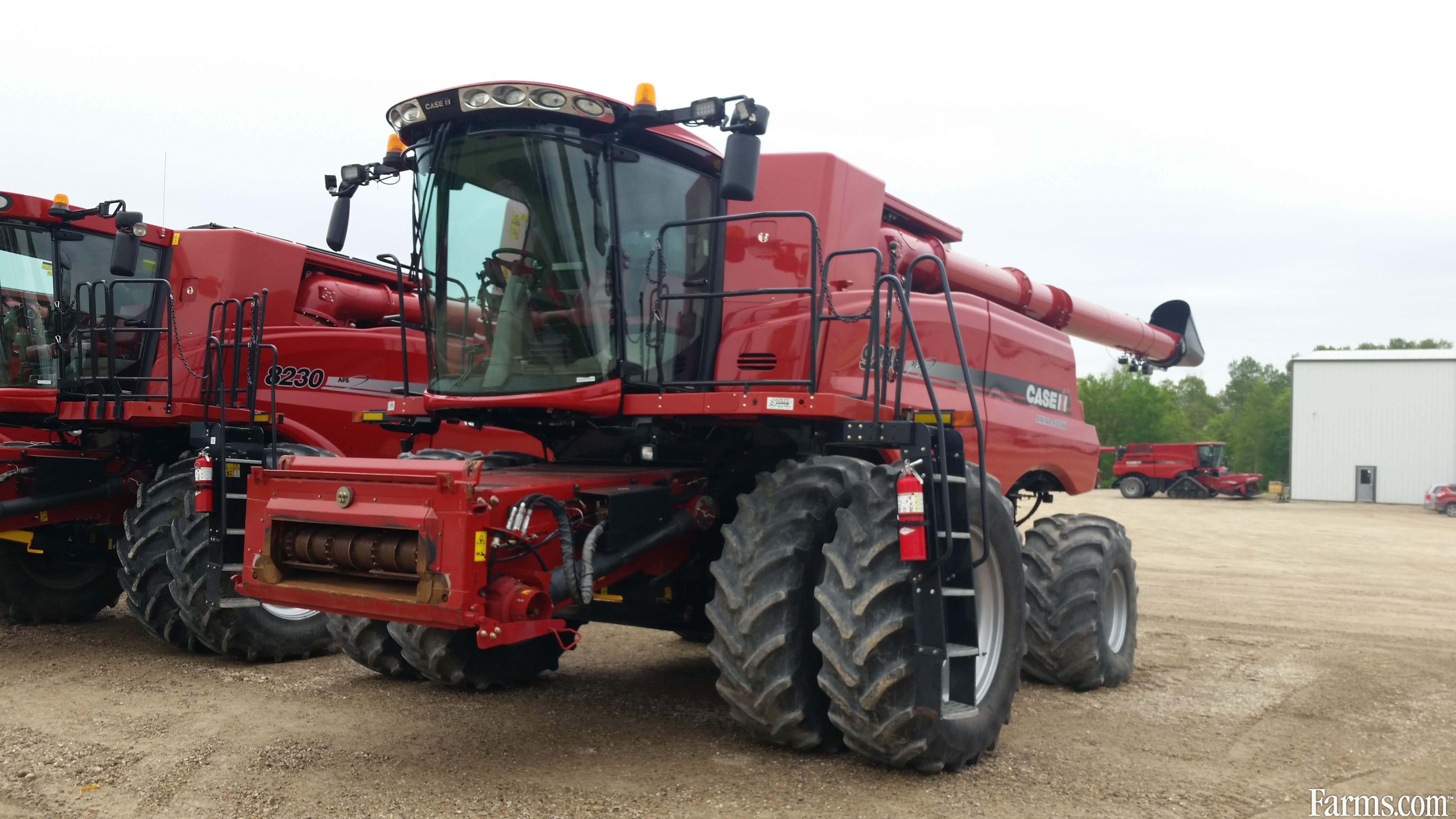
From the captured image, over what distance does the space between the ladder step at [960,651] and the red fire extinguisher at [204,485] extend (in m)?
4.35

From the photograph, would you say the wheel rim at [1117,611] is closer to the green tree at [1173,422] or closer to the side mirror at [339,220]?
the side mirror at [339,220]

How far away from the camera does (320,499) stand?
477 centimetres

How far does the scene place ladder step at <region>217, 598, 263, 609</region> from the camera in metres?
6.45

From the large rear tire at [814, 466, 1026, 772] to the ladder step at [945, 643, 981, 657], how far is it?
9cm

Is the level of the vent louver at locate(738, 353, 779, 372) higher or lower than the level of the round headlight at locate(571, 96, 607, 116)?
lower

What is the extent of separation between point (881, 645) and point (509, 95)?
3.03 metres

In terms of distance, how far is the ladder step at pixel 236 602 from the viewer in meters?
6.45

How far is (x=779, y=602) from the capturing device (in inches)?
187

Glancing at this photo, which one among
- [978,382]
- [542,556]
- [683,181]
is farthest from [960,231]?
[542,556]

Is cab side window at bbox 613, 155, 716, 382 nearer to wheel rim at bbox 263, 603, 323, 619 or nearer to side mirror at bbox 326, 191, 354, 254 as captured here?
side mirror at bbox 326, 191, 354, 254

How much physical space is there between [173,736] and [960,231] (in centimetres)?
602

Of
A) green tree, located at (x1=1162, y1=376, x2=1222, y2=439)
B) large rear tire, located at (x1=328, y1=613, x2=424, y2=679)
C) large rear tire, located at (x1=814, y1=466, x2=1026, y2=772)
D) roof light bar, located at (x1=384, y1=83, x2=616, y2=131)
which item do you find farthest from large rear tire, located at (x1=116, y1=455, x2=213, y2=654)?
green tree, located at (x1=1162, y1=376, x2=1222, y2=439)

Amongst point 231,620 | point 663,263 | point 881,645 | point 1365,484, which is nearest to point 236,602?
point 231,620

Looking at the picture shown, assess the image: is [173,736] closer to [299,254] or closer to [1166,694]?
[299,254]
